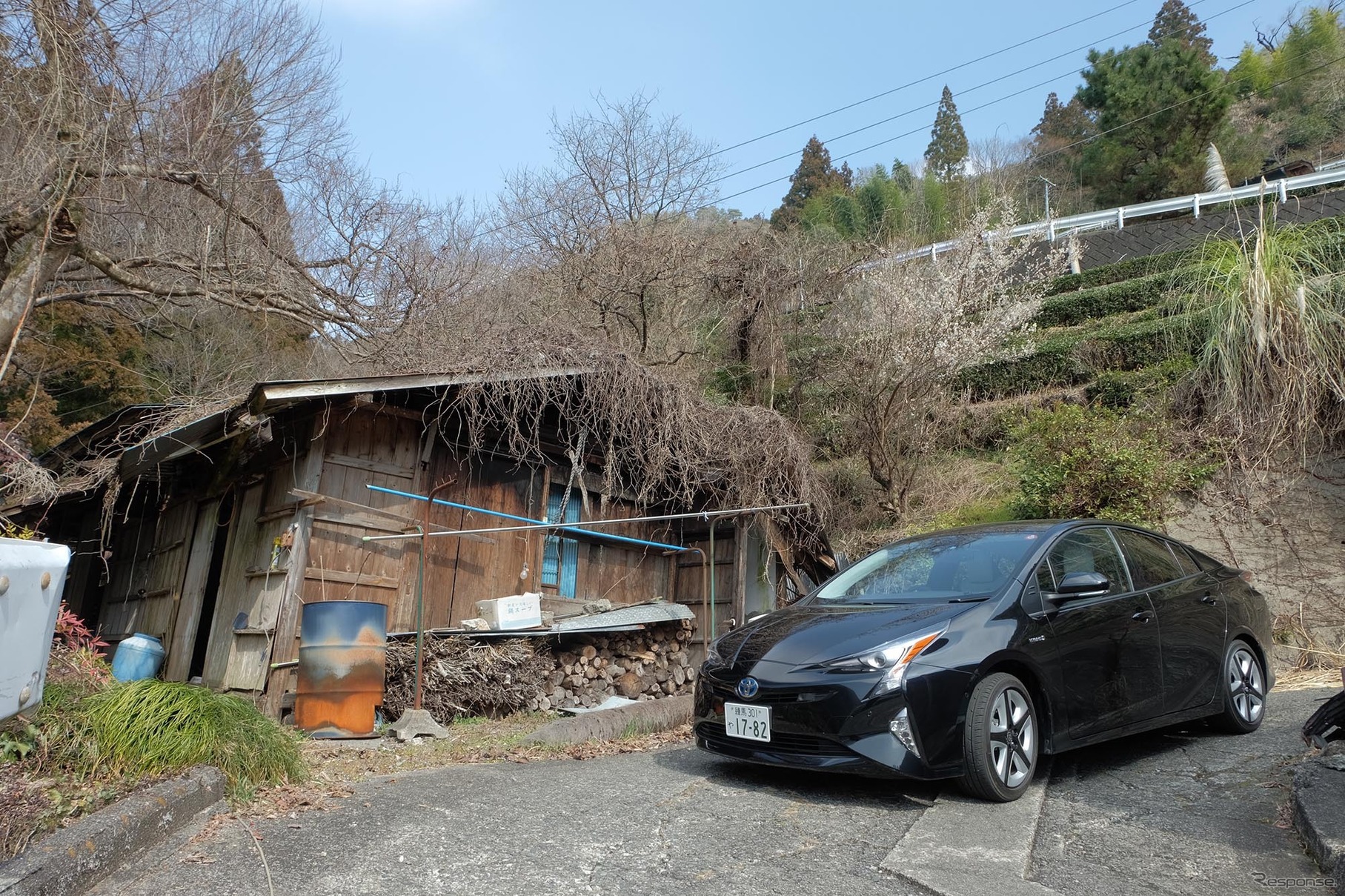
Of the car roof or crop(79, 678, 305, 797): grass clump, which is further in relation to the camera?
the car roof

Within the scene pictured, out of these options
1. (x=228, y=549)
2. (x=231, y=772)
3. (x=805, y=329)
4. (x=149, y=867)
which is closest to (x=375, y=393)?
(x=228, y=549)

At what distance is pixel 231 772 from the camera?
443 centimetres

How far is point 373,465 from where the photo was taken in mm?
8617

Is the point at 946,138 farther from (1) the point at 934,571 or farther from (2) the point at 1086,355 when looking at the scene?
(1) the point at 934,571

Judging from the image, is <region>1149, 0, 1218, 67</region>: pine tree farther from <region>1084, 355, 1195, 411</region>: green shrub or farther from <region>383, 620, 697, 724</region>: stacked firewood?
<region>383, 620, 697, 724</region>: stacked firewood

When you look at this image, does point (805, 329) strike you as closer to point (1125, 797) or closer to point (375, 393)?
point (375, 393)

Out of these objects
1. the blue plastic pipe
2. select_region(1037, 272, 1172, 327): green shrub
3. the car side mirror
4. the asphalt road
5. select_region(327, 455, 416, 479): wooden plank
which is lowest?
the asphalt road

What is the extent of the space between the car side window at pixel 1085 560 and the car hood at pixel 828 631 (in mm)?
729

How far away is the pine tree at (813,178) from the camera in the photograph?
41688 millimetres

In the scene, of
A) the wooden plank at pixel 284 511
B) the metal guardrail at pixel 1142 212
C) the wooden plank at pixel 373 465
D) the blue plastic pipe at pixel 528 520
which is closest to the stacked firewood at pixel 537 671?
the blue plastic pipe at pixel 528 520

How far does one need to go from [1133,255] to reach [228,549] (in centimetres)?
2130

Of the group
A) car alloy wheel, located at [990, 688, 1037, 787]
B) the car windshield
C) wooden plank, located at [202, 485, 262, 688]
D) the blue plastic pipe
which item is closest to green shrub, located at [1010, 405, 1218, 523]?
the blue plastic pipe

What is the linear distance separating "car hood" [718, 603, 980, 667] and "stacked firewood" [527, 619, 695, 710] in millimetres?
4287

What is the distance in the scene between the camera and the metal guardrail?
18578mm
